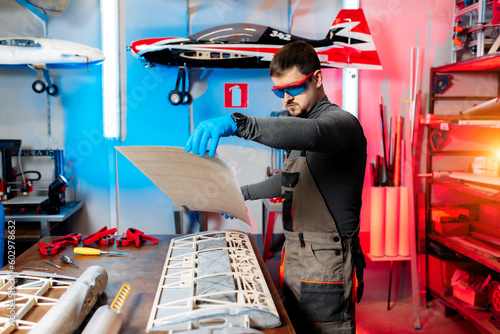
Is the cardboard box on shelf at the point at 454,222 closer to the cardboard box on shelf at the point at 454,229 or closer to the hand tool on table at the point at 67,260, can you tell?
the cardboard box on shelf at the point at 454,229

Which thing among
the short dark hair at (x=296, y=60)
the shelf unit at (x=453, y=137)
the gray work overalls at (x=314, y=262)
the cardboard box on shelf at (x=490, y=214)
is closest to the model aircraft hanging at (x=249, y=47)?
the shelf unit at (x=453, y=137)

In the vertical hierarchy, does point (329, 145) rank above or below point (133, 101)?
below

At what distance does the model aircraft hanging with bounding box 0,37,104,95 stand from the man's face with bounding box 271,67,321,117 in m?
2.19

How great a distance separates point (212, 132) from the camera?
1.07 metres

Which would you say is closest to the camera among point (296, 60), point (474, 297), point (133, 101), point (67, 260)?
point (296, 60)

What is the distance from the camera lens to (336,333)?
1.38 m

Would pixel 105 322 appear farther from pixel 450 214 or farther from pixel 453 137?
pixel 453 137

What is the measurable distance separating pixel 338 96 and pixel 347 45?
0.55 m

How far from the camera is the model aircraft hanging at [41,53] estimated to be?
290 centimetres

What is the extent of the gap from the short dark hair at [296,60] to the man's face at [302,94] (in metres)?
0.02

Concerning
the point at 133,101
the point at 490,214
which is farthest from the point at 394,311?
the point at 133,101

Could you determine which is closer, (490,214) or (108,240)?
(108,240)

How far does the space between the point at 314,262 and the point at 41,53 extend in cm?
279

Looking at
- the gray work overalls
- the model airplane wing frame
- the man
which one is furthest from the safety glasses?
the model airplane wing frame
